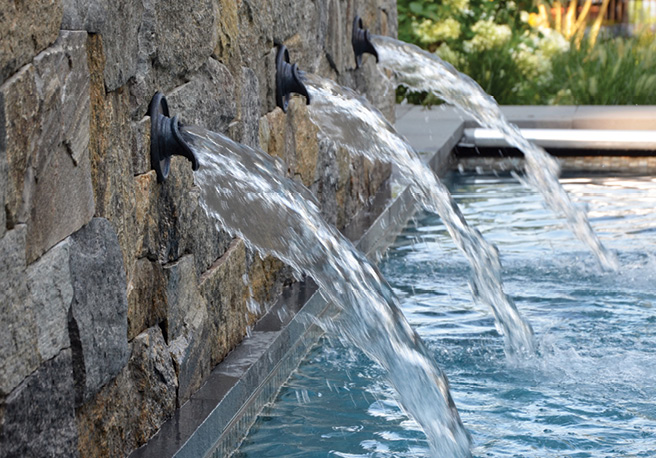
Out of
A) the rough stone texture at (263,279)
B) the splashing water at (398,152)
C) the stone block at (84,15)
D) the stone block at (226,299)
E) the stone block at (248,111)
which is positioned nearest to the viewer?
the stone block at (84,15)

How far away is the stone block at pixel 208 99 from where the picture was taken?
337 centimetres

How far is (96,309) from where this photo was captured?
8.46ft

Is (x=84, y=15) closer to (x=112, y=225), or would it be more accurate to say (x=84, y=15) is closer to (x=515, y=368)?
(x=112, y=225)

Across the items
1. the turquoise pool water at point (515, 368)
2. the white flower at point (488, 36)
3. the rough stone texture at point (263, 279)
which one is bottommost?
the turquoise pool water at point (515, 368)

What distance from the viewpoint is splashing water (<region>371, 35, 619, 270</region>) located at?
6.07 meters

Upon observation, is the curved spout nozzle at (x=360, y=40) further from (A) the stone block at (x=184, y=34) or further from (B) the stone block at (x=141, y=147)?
(B) the stone block at (x=141, y=147)

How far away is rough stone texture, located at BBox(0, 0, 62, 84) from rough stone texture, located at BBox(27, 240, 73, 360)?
43 centimetres

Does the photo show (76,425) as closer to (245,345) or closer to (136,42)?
(136,42)

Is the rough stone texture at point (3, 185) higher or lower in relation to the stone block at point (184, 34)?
lower

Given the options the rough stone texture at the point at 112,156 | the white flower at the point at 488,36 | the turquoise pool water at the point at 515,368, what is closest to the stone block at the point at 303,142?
the turquoise pool water at the point at 515,368

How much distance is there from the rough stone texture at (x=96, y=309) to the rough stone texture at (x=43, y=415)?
9cm

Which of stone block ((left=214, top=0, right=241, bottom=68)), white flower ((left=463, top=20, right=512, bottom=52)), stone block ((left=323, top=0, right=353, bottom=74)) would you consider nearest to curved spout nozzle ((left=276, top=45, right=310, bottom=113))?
stone block ((left=214, top=0, right=241, bottom=68))

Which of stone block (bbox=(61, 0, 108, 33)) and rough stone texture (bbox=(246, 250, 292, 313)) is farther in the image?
rough stone texture (bbox=(246, 250, 292, 313))

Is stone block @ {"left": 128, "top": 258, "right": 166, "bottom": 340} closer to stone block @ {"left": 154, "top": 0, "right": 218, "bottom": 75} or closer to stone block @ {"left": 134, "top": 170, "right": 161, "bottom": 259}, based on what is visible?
stone block @ {"left": 134, "top": 170, "right": 161, "bottom": 259}
